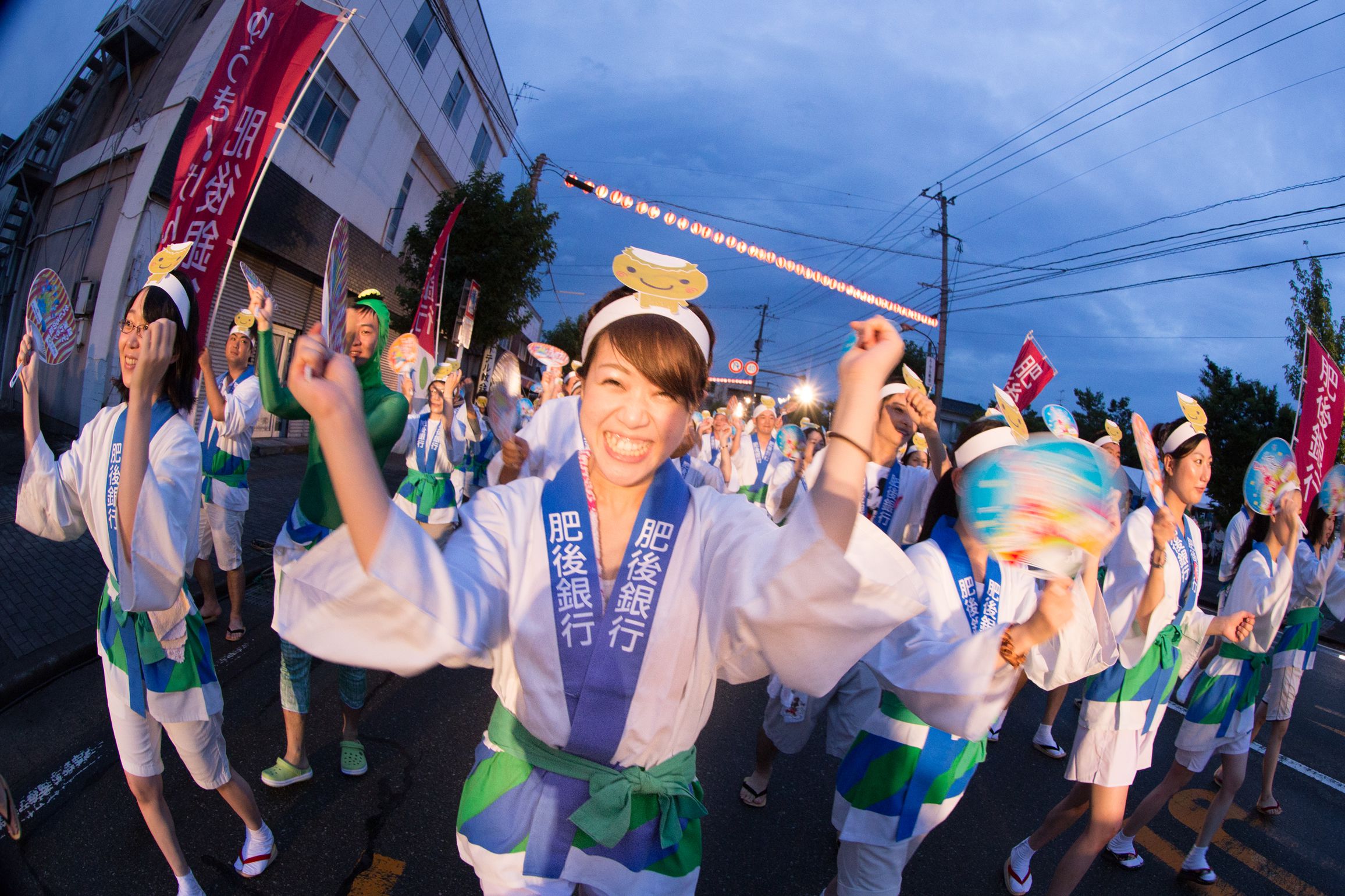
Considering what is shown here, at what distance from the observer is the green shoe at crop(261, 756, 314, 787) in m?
2.90

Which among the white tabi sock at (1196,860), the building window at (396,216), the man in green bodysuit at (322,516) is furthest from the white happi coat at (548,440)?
the building window at (396,216)

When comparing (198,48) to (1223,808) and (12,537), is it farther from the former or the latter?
(1223,808)

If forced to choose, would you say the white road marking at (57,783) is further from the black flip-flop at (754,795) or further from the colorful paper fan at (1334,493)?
the colorful paper fan at (1334,493)

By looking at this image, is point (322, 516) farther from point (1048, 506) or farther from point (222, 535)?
point (1048, 506)

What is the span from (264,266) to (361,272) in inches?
120

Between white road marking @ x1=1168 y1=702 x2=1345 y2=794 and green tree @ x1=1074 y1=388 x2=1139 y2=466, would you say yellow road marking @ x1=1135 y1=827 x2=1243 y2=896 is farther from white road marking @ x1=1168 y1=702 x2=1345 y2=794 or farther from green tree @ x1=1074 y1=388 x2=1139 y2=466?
green tree @ x1=1074 y1=388 x2=1139 y2=466

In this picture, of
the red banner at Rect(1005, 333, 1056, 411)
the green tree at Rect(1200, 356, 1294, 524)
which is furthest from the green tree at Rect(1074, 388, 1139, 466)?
the red banner at Rect(1005, 333, 1056, 411)

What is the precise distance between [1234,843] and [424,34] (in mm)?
19449

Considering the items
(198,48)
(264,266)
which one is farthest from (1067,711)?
(198,48)

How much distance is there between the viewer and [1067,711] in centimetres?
529

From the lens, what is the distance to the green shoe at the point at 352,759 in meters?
3.08

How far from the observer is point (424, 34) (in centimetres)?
1559

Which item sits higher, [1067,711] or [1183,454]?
[1183,454]

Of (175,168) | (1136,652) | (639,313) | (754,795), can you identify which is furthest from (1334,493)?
(175,168)
